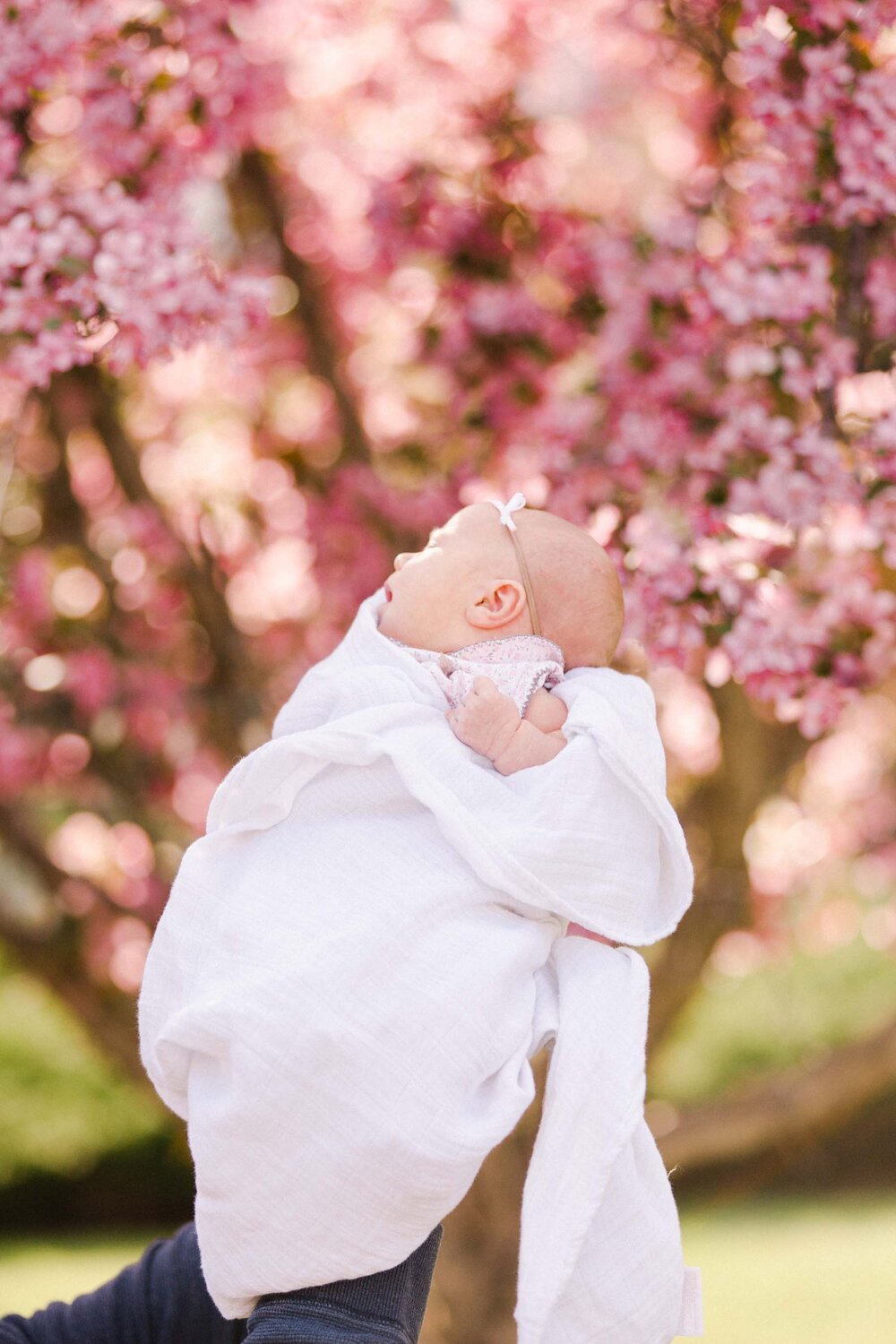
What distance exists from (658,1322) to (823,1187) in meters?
7.22

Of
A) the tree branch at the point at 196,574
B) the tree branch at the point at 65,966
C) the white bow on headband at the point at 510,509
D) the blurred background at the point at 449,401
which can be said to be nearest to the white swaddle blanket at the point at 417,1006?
the white bow on headband at the point at 510,509

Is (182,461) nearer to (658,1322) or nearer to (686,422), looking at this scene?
(686,422)

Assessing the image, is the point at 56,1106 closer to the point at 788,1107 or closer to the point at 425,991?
the point at 788,1107

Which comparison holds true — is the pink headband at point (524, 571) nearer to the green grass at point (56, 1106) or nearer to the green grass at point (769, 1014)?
the green grass at point (56, 1106)

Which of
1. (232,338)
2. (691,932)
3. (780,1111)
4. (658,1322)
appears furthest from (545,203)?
(658,1322)

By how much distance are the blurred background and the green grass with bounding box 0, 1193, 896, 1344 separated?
1.55 m

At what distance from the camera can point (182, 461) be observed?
3.84m

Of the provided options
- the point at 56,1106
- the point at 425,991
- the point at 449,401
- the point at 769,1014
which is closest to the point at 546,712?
the point at 425,991

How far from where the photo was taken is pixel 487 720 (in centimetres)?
141

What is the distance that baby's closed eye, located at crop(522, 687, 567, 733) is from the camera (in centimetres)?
146

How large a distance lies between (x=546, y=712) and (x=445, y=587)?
200 mm

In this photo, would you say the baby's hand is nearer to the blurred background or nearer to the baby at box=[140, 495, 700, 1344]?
the baby at box=[140, 495, 700, 1344]

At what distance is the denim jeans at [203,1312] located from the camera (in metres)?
1.27

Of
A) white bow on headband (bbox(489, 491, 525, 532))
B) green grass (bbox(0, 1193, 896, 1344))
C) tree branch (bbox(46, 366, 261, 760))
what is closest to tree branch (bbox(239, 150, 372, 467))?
tree branch (bbox(46, 366, 261, 760))
